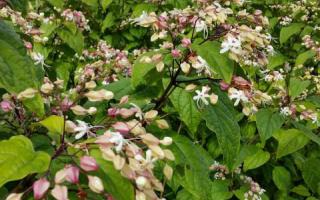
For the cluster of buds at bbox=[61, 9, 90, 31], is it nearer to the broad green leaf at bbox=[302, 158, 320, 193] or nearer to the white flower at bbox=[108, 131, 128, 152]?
the broad green leaf at bbox=[302, 158, 320, 193]

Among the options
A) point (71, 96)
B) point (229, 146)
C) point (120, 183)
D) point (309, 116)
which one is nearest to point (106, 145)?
point (120, 183)

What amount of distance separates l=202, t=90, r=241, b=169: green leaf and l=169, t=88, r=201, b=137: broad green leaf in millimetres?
50

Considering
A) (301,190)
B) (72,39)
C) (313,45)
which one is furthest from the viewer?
(313,45)

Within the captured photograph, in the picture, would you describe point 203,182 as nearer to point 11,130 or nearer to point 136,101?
point 136,101

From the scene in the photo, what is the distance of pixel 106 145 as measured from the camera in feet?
3.89

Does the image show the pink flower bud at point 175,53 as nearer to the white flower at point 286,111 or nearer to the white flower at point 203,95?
the white flower at point 203,95

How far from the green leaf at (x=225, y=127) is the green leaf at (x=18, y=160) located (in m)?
0.76

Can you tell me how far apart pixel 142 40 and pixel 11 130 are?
3304 mm

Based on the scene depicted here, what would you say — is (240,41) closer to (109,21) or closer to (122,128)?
(122,128)

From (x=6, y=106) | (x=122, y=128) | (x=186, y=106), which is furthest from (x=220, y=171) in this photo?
(x=122, y=128)

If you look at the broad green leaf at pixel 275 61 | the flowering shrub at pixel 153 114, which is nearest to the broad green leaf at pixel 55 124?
the flowering shrub at pixel 153 114

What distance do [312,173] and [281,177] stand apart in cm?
21

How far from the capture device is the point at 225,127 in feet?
6.02

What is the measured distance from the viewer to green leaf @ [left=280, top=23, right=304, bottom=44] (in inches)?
186
